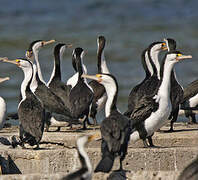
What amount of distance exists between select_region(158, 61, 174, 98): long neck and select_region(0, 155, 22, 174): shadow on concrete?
2610 millimetres

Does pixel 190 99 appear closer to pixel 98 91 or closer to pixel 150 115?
pixel 98 91

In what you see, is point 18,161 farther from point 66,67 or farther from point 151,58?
point 66,67

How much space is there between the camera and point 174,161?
466 inches

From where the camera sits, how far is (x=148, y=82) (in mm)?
14484

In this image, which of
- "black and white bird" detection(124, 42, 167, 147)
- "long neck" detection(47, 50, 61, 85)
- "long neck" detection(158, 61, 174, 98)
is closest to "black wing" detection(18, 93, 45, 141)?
"black and white bird" detection(124, 42, 167, 147)

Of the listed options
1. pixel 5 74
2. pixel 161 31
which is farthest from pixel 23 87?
pixel 161 31

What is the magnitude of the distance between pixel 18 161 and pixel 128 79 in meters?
18.0

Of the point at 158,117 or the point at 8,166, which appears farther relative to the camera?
the point at 158,117

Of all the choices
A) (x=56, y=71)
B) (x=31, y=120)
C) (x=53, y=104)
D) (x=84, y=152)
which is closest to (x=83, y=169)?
(x=84, y=152)

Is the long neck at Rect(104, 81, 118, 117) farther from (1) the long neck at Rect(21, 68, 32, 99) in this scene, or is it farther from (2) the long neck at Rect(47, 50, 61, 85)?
(2) the long neck at Rect(47, 50, 61, 85)

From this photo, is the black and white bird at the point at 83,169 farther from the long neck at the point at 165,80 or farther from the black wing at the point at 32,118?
the long neck at the point at 165,80

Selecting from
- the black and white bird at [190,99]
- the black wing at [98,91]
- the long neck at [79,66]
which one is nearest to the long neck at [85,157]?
the black and white bird at [190,99]

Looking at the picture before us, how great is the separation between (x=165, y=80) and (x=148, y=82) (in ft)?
5.97

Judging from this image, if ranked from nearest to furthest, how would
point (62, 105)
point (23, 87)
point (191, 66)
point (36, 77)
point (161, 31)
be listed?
point (23, 87) < point (62, 105) < point (36, 77) < point (191, 66) < point (161, 31)
